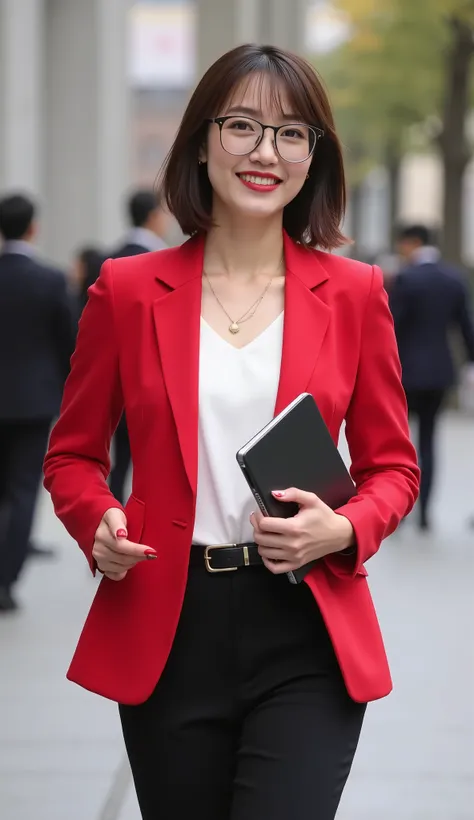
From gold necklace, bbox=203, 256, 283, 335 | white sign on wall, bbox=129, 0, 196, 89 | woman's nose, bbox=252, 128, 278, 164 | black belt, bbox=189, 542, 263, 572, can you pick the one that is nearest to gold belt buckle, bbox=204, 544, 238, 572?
black belt, bbox=189, 542, 263, 572

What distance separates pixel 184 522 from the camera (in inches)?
112

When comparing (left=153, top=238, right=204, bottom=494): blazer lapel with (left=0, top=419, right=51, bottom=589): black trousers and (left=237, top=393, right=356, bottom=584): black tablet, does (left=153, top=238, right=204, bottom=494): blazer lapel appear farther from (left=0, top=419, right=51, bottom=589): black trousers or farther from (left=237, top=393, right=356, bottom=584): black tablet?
(left=0, top=419, right=51, bottom=589): black trousers

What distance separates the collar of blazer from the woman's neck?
0.03m

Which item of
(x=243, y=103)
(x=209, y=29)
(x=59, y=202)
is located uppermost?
(x=243, y=103)

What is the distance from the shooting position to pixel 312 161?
3.13 metres

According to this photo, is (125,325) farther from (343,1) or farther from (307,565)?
(343,1)

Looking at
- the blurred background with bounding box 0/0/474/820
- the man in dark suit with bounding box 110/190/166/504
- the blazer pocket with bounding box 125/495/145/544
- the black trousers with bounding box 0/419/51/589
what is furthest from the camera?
the man in dark suit with bounding box 110/190/166/504

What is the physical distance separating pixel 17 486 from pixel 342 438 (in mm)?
2920

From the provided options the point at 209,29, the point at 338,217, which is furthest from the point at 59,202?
the point at 338,217

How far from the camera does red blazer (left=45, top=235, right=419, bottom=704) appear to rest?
9.38 feet

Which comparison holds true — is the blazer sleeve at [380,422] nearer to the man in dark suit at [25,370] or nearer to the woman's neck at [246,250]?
the woman's neck at [246,250]

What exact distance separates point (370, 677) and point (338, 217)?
2.98ft

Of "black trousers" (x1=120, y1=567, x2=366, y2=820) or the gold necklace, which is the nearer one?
"black trousers" (x1=120, y1=567, x2=366, y2=820)

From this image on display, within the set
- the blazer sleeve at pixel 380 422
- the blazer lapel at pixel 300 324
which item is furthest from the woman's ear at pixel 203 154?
the blazer sleeve at pixel 380 422
